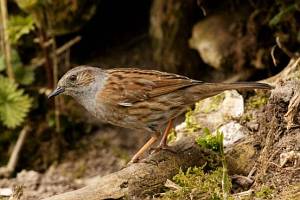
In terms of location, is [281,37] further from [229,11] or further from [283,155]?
[283,155]

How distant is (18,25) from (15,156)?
1635mm

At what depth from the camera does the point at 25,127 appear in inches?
317

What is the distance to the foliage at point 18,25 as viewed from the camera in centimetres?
719

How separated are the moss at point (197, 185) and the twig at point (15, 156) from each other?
138 inches

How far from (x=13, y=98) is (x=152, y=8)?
2.05 meters

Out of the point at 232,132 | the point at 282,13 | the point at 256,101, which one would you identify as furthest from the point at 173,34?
the point at 232,132

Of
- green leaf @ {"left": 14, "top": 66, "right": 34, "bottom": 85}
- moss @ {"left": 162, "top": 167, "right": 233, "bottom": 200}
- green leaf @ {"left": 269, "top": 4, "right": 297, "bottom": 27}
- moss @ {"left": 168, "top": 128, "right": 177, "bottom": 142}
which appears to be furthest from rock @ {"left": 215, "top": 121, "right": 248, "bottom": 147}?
green leaf @ {"left": 14, "top": 66, "right": 34, "bottom": 85}

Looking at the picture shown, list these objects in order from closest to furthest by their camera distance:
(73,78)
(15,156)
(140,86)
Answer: (140,86), (73,78), (15,156)

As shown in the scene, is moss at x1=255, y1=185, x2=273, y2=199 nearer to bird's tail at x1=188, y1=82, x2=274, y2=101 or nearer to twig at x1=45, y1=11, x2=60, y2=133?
bird's tail at x1=188, y1=82, x2=274, y2=101

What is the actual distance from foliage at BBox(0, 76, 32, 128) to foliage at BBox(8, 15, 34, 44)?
54 centimetres

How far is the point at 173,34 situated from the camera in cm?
789

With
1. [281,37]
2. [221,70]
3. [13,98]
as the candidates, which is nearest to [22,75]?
[13,98]

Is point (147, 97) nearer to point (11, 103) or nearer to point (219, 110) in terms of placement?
point (219, 110)

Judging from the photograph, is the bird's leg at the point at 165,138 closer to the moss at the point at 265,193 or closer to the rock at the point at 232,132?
the rock at the point at 232,132
